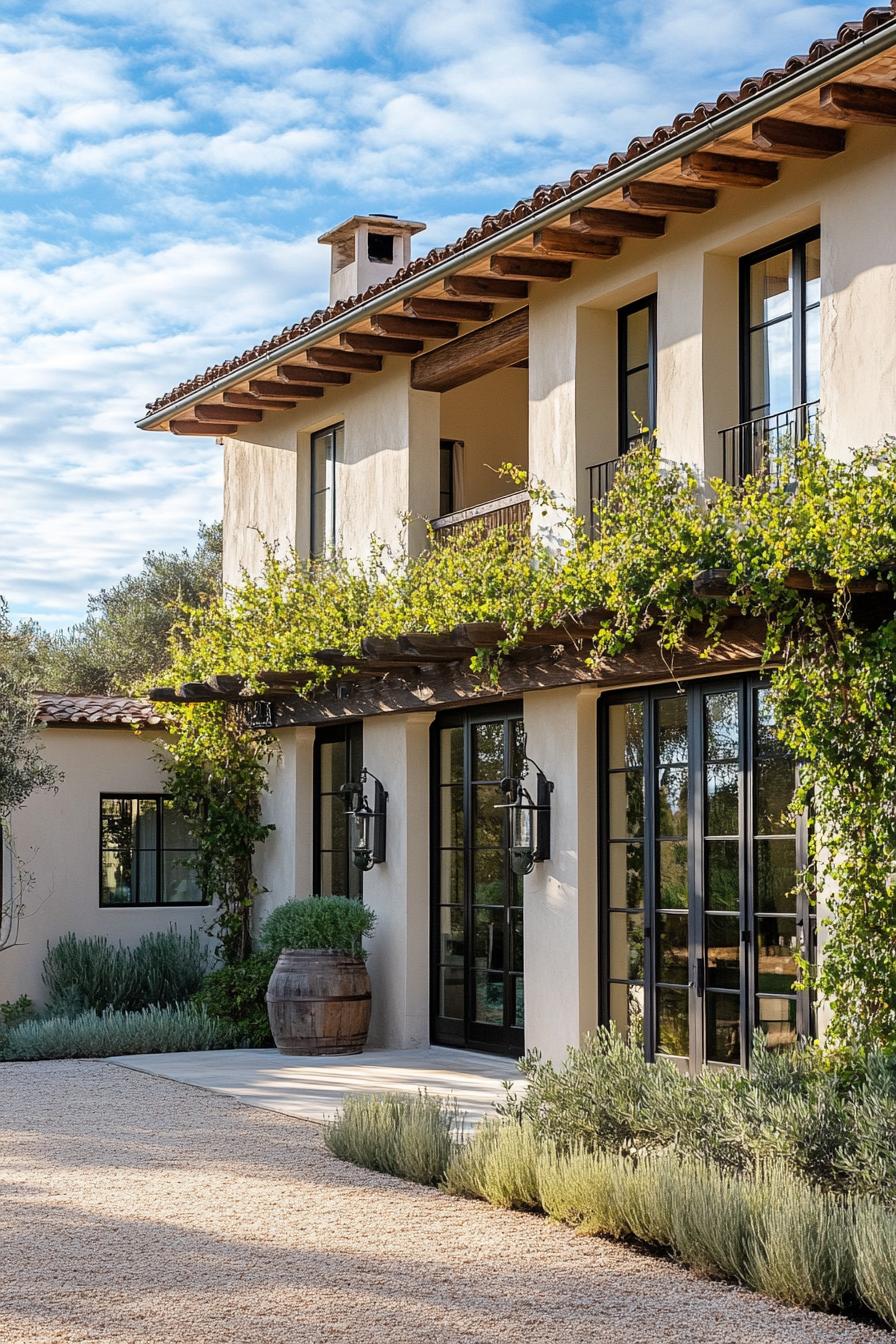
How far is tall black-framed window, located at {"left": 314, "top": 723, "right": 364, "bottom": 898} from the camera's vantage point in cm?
1520

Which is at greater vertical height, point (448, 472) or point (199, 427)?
point (199, 427)

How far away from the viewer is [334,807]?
15.6 meters

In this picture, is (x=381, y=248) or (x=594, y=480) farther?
(x=381, y=248)

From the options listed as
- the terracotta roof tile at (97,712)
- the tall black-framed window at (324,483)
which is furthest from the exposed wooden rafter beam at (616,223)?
the terracotta roof tile at (97,712)

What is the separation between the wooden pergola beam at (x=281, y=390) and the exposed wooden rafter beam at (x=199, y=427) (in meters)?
1.43

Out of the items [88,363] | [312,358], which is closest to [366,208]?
[312,358]

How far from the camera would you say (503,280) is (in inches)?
486

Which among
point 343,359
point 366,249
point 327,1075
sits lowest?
point 327,1075

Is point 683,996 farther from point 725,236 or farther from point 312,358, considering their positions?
point 312,358

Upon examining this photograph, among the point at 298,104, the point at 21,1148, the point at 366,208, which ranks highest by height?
the point at 366,208

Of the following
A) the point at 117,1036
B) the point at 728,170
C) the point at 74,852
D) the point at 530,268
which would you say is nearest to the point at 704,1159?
the point at 728,170

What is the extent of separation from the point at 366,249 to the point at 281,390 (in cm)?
305

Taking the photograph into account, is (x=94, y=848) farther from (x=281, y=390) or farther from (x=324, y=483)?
(x=281, y=390)

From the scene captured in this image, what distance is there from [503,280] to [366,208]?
587cm
